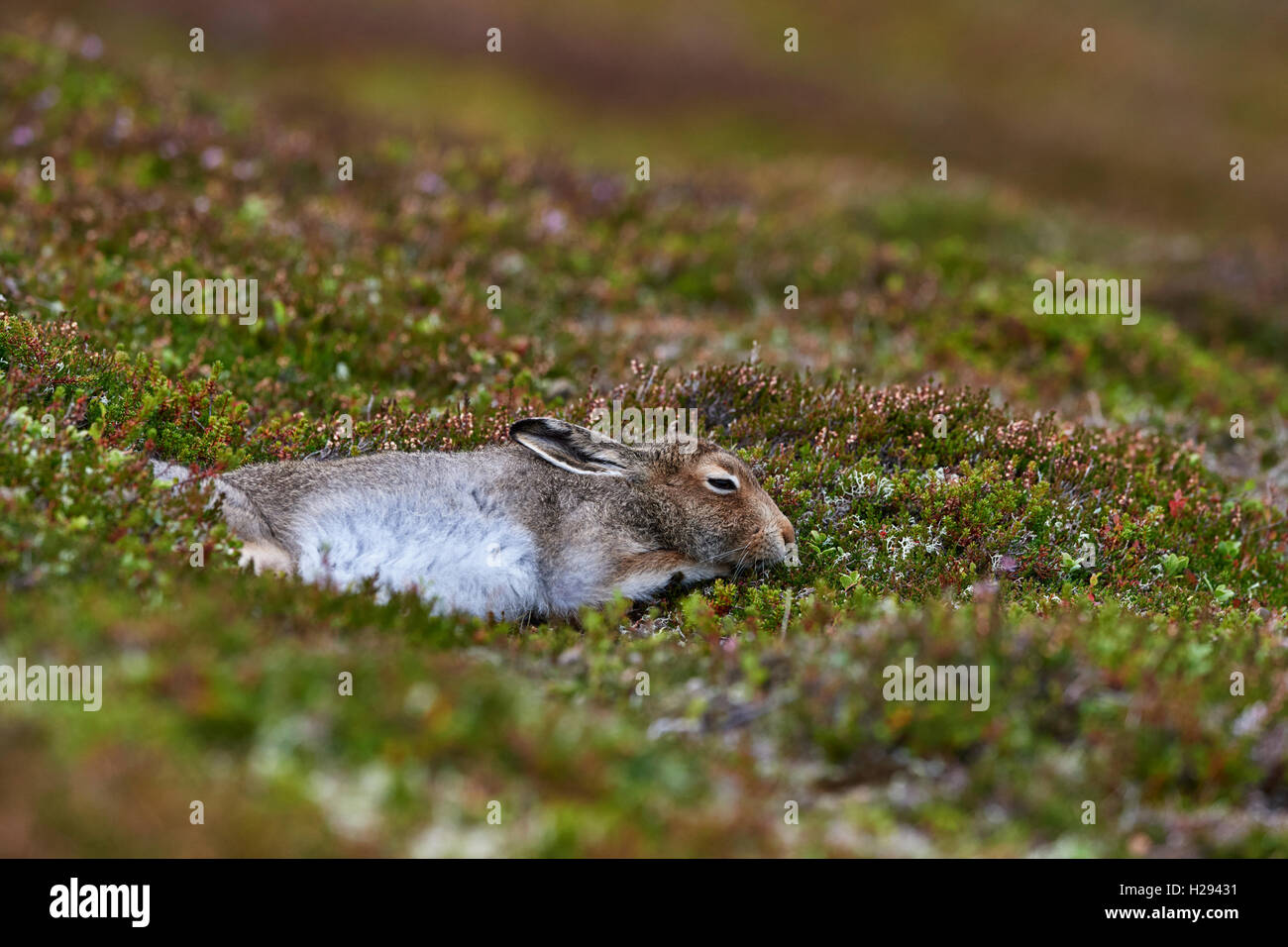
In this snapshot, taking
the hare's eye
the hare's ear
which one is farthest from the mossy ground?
the hare's ear

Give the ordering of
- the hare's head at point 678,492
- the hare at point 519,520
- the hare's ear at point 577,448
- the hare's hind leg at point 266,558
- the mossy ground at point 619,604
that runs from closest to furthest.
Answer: the mossy ground at point 619,604, the hare's hind leg at point 266,558, the hare at point 519,520, the hare's head at point 678,492, the hare's ear at point 577,448

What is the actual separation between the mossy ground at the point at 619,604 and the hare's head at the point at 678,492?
395 millimetres

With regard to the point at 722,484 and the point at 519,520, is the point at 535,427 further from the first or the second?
the point at 722,484

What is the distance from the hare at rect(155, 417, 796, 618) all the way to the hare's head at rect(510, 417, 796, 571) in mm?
11

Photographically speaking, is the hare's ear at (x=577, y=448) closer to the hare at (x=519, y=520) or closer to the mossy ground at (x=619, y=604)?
the hare at (x=519, y=520)

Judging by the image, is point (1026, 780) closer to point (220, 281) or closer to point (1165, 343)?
point (220, 281)

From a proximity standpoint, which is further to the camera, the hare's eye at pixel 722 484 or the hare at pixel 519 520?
the hare's eye at pixel 722 484

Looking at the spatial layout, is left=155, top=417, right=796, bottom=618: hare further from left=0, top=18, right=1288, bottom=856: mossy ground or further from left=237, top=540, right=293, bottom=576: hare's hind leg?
left=0, top=18, right=1288, bottom=856: mossy ground

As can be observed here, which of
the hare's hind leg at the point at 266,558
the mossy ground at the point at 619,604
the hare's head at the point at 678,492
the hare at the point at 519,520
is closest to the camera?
the mossy ground at the point at 619,604

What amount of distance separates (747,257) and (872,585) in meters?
10.2

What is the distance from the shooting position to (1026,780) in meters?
6.26

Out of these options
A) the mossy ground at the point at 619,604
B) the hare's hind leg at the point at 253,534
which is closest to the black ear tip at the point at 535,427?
the mossy ground at the point at 619,604

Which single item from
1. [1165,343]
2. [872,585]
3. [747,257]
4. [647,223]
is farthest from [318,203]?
[1165,343]

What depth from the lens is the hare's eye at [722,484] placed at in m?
9.65
